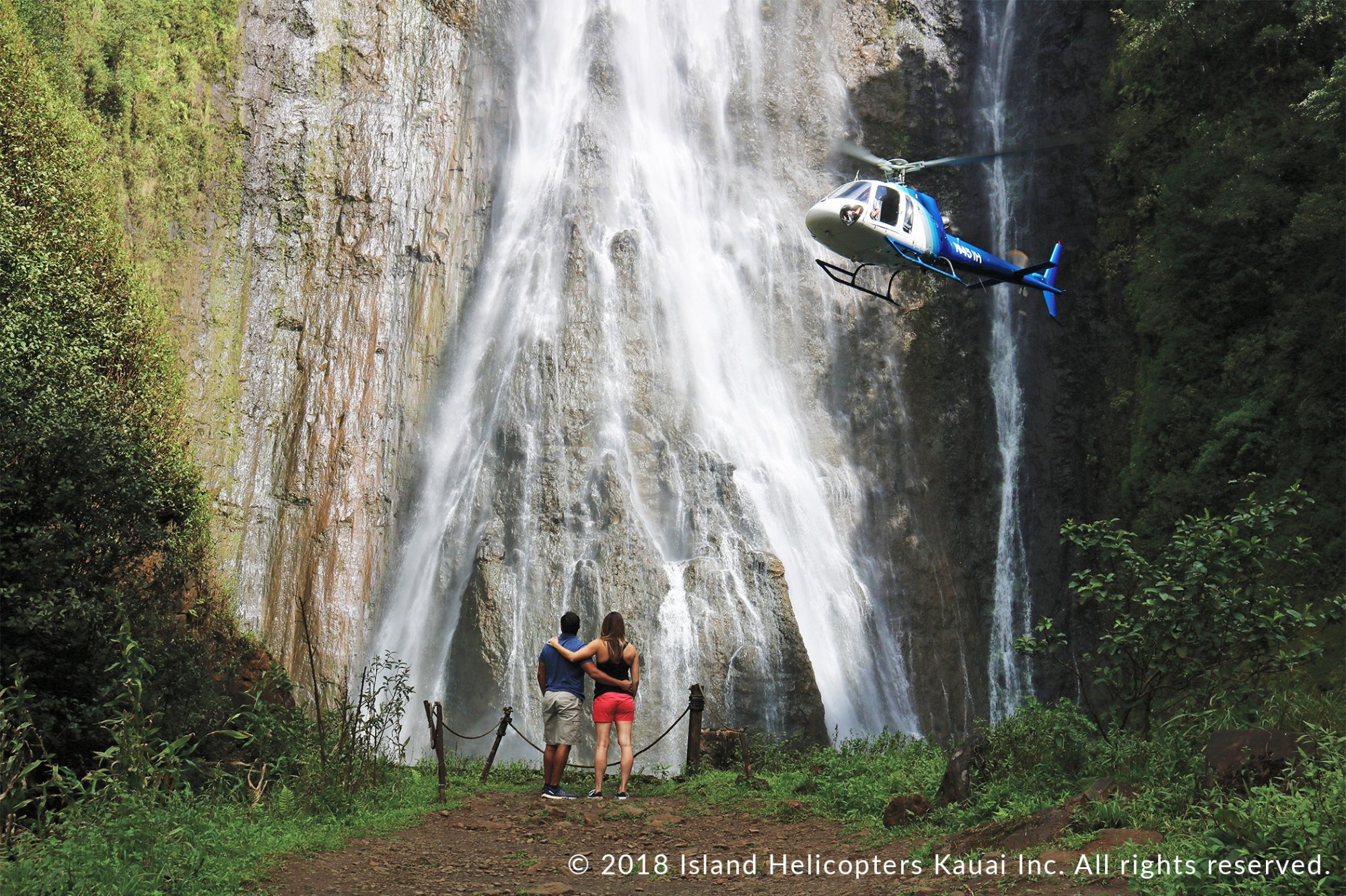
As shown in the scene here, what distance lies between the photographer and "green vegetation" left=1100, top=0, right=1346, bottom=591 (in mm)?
15766

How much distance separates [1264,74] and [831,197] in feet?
30.7

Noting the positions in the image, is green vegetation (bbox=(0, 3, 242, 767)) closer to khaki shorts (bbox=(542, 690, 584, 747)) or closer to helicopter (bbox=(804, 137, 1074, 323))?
khaki shorts (bbox=(542, 690, 584, 747))

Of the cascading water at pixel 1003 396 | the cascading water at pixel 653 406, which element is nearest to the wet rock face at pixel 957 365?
the cascading water at pixel 1003 396

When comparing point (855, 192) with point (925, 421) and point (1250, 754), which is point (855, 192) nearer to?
point (925, 421)

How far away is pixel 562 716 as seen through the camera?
8.73 metres

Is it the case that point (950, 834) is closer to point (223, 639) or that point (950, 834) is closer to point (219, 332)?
point (223, 639)

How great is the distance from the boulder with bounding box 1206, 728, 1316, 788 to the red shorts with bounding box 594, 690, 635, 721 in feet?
14.7

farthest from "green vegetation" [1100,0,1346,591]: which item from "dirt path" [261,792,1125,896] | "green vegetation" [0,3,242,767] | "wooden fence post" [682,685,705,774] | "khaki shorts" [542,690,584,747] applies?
"green vegetation" [0,3,242,767]

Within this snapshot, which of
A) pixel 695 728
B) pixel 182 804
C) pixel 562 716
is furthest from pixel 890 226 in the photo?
pixel 182 804

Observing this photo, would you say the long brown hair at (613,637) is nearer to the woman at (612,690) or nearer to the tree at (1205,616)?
the woman at (612,690)

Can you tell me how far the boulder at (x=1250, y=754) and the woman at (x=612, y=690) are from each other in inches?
172

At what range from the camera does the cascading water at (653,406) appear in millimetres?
16641

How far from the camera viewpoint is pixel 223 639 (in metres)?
15.3

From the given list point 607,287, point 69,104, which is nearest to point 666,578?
point 607,287
